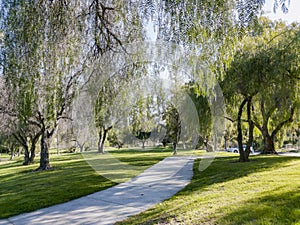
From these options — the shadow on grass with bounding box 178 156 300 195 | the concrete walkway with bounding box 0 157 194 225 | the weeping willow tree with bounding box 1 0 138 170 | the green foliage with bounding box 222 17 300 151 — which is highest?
the green foliage with bounding box 222 17 300 151

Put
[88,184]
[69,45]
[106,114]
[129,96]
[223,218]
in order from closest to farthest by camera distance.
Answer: [223,218] → [69,45] → [129,96] → [106,114] → [88,184]

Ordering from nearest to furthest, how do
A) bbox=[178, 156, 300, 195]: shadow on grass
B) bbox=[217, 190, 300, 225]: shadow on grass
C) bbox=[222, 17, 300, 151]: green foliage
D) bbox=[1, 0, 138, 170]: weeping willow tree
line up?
bbox=[217, 190, 300, 225]: shadow on grass < bbox=[1, 0, 138, 170]: weeping willow tree < bbox=[178, 156, 300, 195]: shadow on grass < bbox=[222, 17, 300, 151]: green foliage

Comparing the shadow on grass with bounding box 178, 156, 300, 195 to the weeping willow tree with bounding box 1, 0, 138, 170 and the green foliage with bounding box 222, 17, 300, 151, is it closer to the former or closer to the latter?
the green foliage with bounding box 222, 17, 300, 151

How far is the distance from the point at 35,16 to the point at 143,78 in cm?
230

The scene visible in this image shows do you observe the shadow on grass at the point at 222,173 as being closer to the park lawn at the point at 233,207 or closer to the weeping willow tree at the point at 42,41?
the park lawn at the point at 233,207

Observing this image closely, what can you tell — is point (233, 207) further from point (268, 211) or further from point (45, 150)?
point (45, 150)

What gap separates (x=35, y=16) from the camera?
12.2 ft

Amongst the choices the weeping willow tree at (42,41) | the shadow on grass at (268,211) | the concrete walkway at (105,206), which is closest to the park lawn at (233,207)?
the shadow on grass at (268,211)

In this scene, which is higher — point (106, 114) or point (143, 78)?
point (143, 78)

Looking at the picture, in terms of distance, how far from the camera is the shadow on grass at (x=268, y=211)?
3375 mm

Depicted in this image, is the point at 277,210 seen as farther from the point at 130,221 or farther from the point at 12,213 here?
the point at 12,213

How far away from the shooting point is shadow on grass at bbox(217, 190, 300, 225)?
3.38m

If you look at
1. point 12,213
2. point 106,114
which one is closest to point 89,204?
point 12,213

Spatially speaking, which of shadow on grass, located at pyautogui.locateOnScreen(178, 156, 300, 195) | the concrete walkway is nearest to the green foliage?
shadow on grass, located at pyautogui.locateOnScreen(178, 156, 300, 195)
